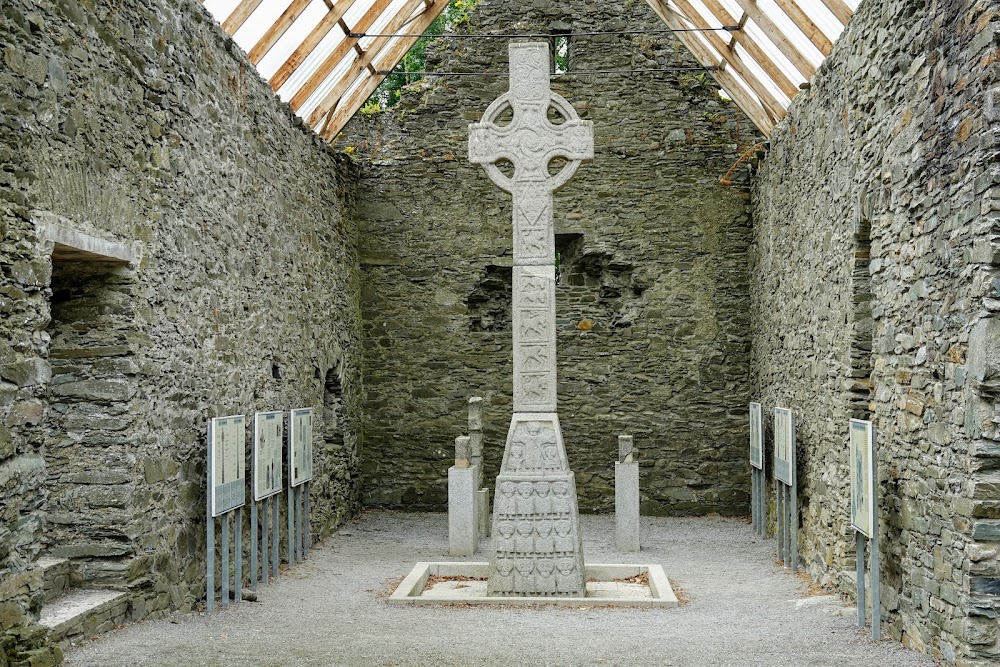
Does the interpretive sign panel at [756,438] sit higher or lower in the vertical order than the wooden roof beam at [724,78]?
lower

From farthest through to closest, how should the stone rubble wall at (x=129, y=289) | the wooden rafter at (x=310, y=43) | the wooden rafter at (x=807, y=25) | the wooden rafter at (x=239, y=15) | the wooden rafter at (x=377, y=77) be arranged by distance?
the wooden rafter at (x=377, y=77), the wooden rafter at (x=310, y=43), the wooden rafter at (x=807, y=25), the wooden rafter at (x=239, y=15), the stone rubble wall at (x=129, y=289)

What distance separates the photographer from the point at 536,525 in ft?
22.6

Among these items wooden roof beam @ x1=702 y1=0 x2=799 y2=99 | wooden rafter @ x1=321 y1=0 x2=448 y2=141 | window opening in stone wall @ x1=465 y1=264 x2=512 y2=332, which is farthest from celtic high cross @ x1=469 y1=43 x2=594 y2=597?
window opening in stone wall @ x1=465 y1=264 x2=512 y2=332

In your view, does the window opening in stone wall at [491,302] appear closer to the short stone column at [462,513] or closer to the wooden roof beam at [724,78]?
the short stone column at [462,513]

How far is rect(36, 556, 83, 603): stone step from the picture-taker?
5625 mm

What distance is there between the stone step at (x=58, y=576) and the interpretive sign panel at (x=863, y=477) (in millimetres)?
4599

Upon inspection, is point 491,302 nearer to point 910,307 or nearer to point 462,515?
point 462,515

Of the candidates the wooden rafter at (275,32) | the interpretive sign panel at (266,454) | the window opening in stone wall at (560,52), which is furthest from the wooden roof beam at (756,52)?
the interpretive sign panel at (266,454)

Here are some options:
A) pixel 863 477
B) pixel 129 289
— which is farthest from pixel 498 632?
pixel 129 289

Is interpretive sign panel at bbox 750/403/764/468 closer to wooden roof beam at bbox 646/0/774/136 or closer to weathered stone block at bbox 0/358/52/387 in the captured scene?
wooden roof beam at bbox 646/0/774/136

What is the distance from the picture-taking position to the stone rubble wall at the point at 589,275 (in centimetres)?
1202

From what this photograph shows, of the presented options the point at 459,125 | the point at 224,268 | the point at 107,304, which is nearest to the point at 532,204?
the point at 224,268

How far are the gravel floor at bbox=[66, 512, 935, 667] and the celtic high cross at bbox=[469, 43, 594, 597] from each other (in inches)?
15.1

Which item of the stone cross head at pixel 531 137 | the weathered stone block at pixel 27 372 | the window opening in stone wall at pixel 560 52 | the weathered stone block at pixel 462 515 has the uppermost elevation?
the window opening in stone wall at pixel 560 52
